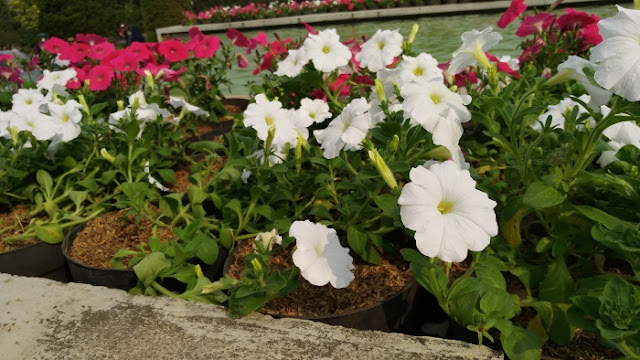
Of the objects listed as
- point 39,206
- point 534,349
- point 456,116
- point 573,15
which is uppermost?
point 456,116

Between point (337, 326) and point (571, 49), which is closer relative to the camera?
point (337, 326)

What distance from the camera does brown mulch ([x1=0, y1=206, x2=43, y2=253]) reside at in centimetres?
183

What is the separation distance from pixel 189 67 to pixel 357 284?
2.14m

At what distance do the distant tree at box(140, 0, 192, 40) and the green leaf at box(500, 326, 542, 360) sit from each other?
50.0 feet

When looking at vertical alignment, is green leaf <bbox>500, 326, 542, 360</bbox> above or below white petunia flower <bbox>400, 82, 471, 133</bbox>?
below

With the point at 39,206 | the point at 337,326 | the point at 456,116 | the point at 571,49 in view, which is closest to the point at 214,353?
the point at 337,326

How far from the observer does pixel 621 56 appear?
2.80ft

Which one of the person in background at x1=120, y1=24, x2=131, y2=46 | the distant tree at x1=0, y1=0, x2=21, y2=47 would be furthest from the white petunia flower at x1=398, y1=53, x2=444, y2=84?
the distant tree at x1=0, y1=0, x2=21, y2=47

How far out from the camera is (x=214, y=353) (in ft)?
3.34

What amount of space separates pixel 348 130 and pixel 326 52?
0.78 m

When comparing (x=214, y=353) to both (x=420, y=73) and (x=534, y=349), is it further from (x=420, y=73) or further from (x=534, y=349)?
(x=420, y=73)

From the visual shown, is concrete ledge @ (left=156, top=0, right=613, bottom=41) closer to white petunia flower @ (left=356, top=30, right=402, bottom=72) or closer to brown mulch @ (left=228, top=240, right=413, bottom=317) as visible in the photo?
→ white petunia flower @ (left=356, top=30, right=402, bottom=72)

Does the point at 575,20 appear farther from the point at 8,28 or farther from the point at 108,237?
the point at 8,28

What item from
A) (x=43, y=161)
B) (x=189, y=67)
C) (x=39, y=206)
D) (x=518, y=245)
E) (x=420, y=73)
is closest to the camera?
(x=518, y=245)
